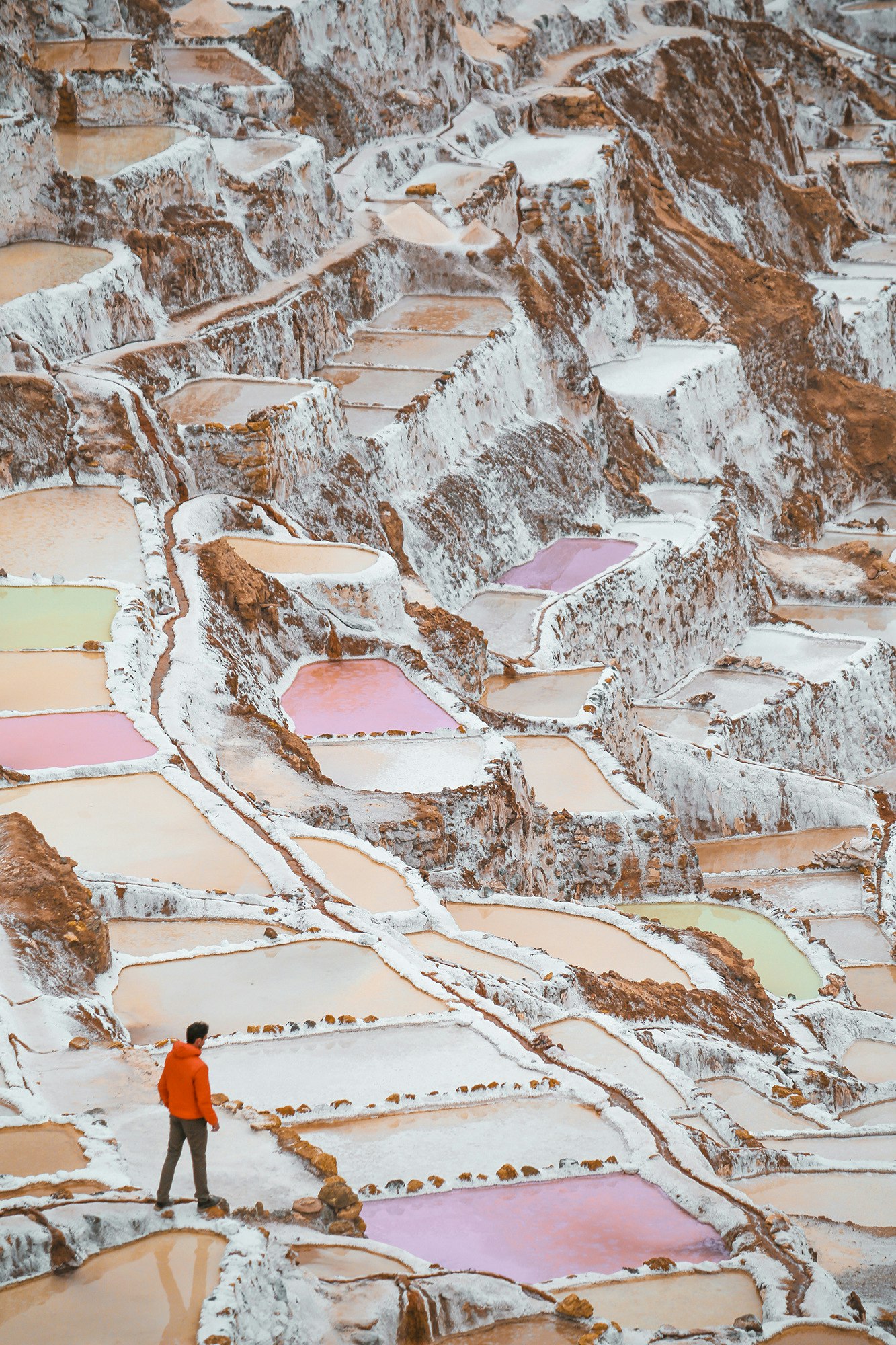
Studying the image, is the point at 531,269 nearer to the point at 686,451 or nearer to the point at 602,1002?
the point at 686,451

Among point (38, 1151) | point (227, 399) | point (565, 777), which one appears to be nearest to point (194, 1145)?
point (38, 1151)

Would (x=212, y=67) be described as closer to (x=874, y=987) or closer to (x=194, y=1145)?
(x=874, y=987)

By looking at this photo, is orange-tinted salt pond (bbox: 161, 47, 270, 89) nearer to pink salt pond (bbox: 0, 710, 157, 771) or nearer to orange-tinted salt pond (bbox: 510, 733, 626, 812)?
orange-tinted salt pond (bbox: 510, 733, 626, 812)

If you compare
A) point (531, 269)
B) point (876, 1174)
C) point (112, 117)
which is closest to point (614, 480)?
point (531, 269)

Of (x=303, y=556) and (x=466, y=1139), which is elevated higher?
(x=466, y=1139)

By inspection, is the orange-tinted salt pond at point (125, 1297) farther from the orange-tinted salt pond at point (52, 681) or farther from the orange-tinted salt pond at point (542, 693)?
the orange-tinted salt pond at point (542, 693)
